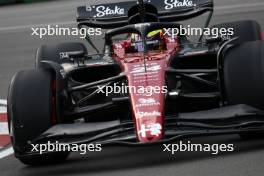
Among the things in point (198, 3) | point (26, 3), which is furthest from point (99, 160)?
point (26, 3)

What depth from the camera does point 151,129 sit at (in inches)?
289

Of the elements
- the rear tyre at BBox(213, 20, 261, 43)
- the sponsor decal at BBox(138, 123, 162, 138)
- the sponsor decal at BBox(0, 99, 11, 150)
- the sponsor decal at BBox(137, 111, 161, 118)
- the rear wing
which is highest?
the rear wing

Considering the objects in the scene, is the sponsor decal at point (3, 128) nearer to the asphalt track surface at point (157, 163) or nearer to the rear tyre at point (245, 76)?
the asphalt track surface at point (157, 163)

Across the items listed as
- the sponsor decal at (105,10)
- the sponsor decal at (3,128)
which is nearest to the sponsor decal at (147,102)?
the sponsor decal at (3,128)

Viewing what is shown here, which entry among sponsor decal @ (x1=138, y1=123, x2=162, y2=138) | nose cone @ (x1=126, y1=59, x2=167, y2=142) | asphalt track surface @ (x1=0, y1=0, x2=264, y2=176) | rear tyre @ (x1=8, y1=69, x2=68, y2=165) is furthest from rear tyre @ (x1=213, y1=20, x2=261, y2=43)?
sponsor decal @ (x1=138, y1=123, x2=162, y2=138)

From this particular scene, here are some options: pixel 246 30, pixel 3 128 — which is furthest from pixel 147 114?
pixel 3 128

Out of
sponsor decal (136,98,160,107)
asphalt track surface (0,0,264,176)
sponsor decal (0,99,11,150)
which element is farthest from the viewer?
sponsor decal (0,99,11,150)

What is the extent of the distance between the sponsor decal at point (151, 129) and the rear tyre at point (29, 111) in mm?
944

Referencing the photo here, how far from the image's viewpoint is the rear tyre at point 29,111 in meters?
7.80

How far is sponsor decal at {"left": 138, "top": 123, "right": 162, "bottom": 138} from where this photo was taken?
24.0ft

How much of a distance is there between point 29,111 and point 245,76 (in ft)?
A: 6.24

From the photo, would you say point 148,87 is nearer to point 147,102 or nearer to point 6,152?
point 147,102

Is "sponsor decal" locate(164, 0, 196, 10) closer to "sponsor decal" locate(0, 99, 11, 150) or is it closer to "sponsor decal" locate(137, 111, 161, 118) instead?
"sponsor decal" locate(0, 99, 11, 150)

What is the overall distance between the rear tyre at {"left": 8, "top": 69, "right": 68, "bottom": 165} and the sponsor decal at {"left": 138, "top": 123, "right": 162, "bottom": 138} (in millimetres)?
944
